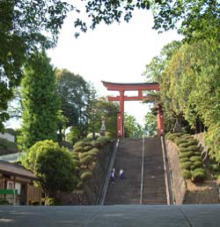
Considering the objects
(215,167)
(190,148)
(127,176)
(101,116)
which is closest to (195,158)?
(215,167)

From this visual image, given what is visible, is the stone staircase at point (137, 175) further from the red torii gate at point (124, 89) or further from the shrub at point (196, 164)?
the red torii gate at point (124, 89)

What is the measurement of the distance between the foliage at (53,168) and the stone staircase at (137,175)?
3599 millimetres

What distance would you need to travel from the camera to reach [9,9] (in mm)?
8398

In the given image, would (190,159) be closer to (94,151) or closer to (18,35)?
(94,151)

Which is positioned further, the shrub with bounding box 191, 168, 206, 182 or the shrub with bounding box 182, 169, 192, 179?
the shrub with bounding box 182, 169, 192, 179

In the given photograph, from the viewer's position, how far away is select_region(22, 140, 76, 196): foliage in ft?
74.9

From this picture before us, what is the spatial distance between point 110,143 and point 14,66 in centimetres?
2969

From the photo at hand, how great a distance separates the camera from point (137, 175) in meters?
30.2

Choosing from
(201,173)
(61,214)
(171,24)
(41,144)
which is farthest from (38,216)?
(201,173)

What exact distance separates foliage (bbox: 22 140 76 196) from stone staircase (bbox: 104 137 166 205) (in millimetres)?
3599

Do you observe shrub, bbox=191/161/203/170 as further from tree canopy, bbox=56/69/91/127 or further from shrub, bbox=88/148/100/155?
tree canopy, bbox=56/69/91/127

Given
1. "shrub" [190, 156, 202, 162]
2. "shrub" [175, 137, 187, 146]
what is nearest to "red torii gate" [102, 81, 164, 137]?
"shrub" [175, 137, 187, 146]

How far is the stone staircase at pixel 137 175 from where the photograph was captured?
25906 millimetres

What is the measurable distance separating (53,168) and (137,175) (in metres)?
8.97
